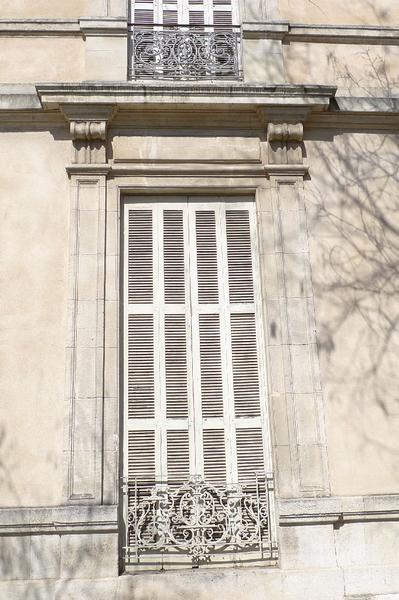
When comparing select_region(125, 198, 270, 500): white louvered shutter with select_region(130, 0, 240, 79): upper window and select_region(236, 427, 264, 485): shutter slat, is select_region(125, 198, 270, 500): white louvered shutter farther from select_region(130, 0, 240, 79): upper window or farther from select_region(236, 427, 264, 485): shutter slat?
select_region(130, 0, 240, 79): upper window

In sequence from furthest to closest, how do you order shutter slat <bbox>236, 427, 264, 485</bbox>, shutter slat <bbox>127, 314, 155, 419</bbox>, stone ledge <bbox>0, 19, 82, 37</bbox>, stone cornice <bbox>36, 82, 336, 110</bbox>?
stone ledge <bbox>0, 19, 82, 37</bbox> → stone cornice <bbox>36, 82, 336, 110</bbox> → shutter slat <bbox>127, 314, 155, 419</bbox> → shutter slat <bbox>236, 427, 264, 485</bbox>

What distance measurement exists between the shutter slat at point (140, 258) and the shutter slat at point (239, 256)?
831mm

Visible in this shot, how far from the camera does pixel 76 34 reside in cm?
845

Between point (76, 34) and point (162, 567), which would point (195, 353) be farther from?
point (76, 34)

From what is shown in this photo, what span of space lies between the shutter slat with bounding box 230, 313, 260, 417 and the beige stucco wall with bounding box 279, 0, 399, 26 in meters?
3.71

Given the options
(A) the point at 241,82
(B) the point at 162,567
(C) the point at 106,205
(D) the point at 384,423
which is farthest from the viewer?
(A) the point at 241,82

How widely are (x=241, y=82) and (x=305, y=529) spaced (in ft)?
15.5

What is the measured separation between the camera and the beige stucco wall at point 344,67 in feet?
27.7

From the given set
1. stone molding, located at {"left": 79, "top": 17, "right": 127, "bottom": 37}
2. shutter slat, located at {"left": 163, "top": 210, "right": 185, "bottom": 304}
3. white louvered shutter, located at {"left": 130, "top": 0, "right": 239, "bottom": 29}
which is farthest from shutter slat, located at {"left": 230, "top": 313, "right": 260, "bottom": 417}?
white louvered shutter, located at {"left": 130, "top": 0, "right": 239, "bottom": 29}

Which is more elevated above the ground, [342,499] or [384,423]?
[384,423]

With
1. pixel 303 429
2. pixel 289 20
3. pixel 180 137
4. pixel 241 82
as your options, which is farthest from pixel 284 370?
pixel 289 20

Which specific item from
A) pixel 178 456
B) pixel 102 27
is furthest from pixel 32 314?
pixel 102 27

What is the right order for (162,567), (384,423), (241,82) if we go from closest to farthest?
(162,567), (384,423), (241,82)

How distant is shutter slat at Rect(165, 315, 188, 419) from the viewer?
23.9 ft
